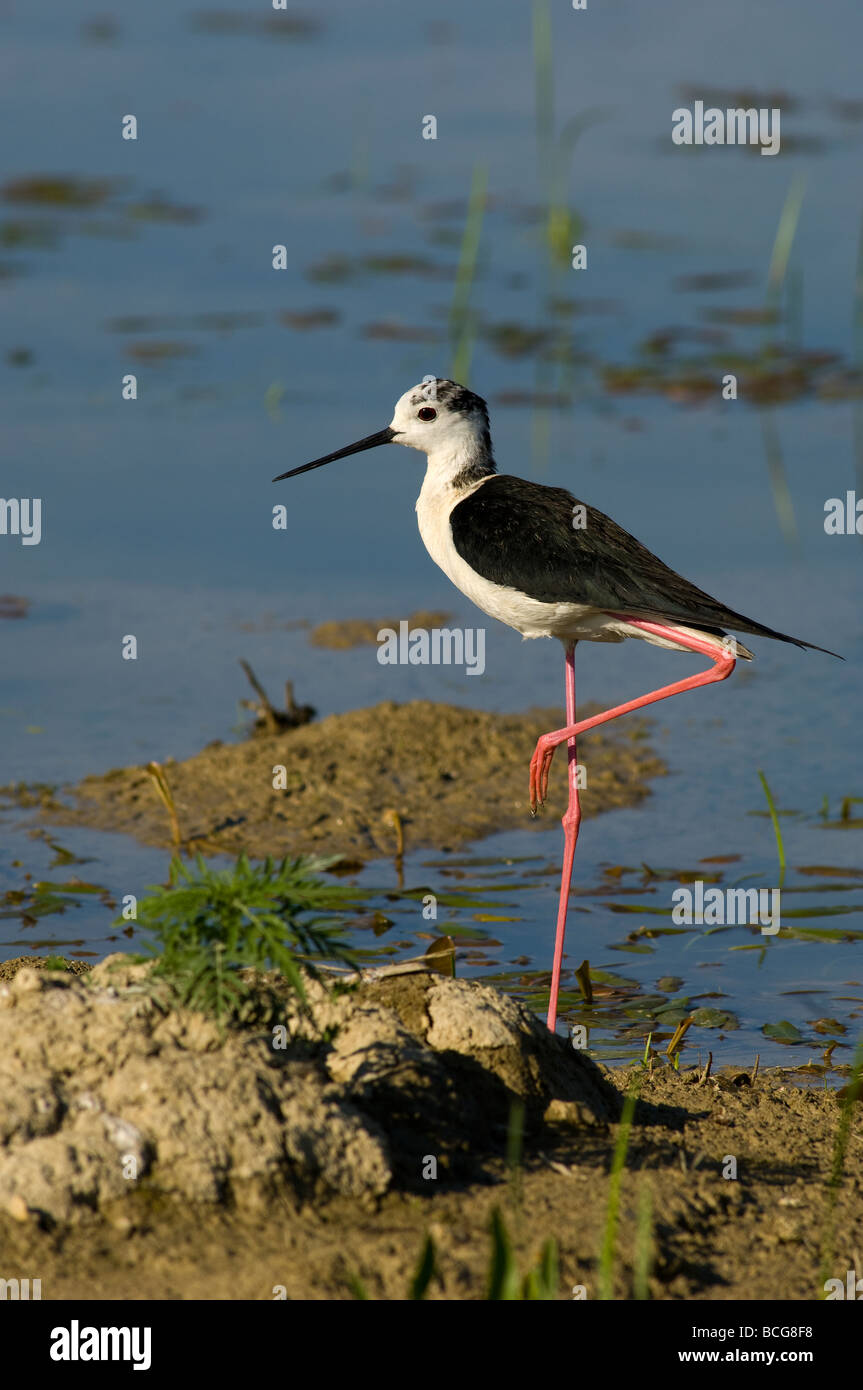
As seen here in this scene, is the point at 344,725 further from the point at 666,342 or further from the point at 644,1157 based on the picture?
the point at 666,342

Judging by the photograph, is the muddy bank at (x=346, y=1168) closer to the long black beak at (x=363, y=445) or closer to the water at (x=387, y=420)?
the water at (x=387, y=420)

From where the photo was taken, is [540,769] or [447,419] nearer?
[540,769]

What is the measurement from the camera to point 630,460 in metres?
12.1

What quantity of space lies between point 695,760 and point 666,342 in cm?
676

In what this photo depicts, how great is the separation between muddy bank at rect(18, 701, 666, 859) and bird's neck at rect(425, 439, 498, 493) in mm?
1395

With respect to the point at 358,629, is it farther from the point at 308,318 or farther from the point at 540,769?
the point at 308,318

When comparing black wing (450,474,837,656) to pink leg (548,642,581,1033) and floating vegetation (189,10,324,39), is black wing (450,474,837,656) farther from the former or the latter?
floating vegetation (189,10,324,39)

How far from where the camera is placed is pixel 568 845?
6.56 meters

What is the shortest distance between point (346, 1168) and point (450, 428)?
3652 mm

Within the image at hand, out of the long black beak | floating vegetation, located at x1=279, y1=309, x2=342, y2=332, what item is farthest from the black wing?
floating vegetation, located at x1=279, y1=309, x2=342, y2=332

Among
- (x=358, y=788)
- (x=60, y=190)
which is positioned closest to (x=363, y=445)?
(x=358, y=788)

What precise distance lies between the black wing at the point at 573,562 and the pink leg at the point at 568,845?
49 cm

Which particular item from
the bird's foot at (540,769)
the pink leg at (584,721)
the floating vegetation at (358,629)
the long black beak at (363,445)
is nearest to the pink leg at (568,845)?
the pink leg at (584,721)

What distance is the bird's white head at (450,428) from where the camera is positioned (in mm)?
7059
